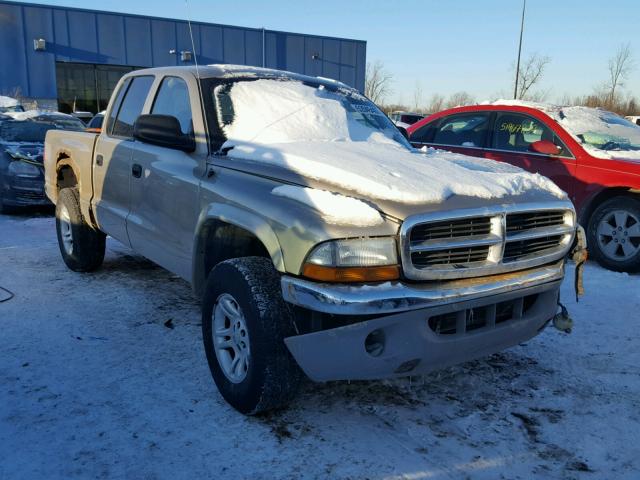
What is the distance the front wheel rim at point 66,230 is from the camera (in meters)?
5.27

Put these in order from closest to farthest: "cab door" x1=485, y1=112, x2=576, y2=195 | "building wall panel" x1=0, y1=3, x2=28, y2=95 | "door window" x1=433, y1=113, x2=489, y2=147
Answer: "cab door" x1=485, y1=112, x2=576, y2=195 → "door window" x1=433, y1=113, x2=489, y2=147 → "building wall panel" x1=0, y1=3, x2=28, y2=95

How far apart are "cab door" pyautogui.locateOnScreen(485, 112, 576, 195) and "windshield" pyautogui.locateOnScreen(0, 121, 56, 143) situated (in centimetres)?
710

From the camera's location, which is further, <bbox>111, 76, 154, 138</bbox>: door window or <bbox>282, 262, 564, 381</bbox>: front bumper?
<bbox>111, 76, 154, 138</bbox>: door window

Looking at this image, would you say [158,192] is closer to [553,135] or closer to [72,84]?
[553,135]

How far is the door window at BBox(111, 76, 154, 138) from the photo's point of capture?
438 cm

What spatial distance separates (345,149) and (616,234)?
149 inches

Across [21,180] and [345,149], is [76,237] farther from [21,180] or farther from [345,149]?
[21,180]

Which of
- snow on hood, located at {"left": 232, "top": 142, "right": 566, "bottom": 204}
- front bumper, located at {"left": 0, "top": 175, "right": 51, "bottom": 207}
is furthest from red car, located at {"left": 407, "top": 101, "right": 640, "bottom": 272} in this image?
front bumper, located at {"left": 0, "top": 175, "right": 51, "bottom": 207}

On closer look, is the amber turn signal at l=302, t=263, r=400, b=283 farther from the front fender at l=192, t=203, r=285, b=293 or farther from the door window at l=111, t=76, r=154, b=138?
the door window at l=111, t=76, r=154, b=138

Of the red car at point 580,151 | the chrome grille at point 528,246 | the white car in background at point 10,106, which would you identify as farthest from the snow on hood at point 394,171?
the white car in background at point 10,106

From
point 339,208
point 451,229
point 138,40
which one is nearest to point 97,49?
point 138,40

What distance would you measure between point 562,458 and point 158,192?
9.24ft

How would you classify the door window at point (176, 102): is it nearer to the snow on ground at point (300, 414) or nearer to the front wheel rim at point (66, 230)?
the snow on ground at point (300, 414)

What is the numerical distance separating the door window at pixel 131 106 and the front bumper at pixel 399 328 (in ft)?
8.57
